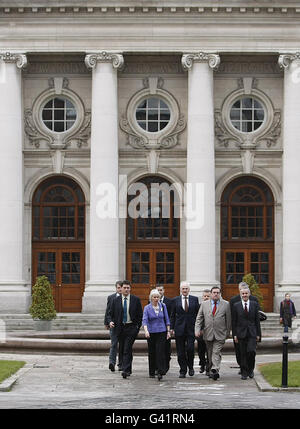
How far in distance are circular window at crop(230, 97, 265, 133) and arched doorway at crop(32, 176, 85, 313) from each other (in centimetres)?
738

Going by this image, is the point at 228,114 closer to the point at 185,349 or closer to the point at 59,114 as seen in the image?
the point at 59,114

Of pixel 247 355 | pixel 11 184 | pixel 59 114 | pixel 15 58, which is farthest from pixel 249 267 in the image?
pixel 247 355

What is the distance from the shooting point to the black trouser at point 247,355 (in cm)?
2406

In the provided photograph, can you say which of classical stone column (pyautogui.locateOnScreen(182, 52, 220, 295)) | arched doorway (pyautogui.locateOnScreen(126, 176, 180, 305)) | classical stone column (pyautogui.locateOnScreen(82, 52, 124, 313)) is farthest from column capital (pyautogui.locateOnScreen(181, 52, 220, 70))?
arched doorway (pyautogui.locateOnScreen(126, 176, 180, 305))

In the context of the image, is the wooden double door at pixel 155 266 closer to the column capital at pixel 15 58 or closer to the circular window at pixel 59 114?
the circular window at pixel 59 114

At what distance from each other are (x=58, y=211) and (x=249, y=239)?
827cm

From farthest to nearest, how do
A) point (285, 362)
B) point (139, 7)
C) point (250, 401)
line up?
point (139, 7)
point (285, 362)
point (250, 401)

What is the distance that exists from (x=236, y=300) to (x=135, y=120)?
23.1m

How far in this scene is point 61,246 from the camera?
4722 centimetres

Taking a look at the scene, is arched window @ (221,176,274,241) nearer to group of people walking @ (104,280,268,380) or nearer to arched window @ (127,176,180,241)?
arched window @ (127,176,180,241)

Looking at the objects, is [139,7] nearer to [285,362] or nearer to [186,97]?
[186,97]

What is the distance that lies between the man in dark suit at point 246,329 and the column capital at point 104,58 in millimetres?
22626

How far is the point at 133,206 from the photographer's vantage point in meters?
46.8
